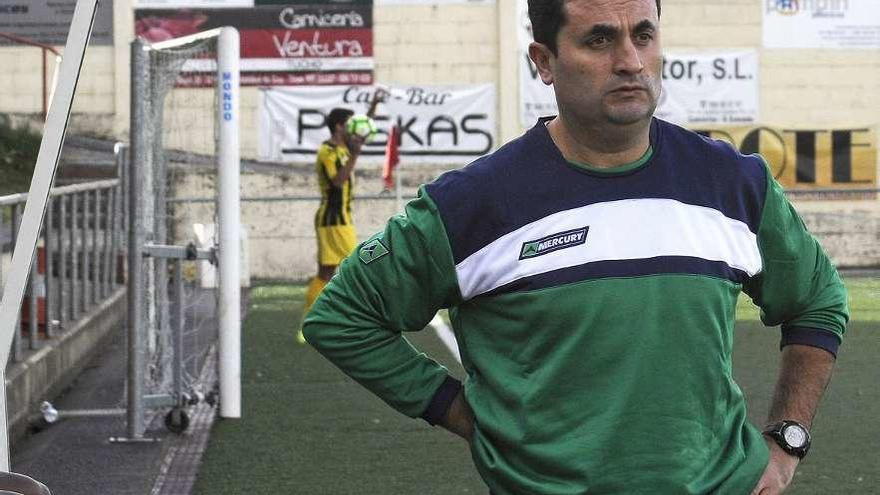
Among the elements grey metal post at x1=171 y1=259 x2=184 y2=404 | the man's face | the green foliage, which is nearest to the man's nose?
the man's face

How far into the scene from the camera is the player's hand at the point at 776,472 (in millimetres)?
3191

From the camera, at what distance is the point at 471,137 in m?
23.0

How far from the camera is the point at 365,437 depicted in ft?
30.7

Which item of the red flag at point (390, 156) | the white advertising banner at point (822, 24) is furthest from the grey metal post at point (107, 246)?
the white advertising banner at point (822, 24)

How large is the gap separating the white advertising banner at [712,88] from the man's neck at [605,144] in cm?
2020

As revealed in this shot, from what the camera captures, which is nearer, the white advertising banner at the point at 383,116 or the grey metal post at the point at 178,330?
the grey metal post at the point at 178,330

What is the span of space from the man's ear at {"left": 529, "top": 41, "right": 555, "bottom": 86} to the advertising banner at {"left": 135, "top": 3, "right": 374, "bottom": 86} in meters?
19.6

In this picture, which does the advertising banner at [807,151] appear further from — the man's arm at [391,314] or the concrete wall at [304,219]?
the man's arm at [391,314]

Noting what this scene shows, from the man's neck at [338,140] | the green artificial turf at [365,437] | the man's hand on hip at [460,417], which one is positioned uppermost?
the man's neck at [338,140]

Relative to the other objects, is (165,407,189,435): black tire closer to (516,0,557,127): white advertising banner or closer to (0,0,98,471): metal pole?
(0,0,98,471): metal pole

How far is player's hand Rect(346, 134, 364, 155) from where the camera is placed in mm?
13734

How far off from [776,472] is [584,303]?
531 millimetres

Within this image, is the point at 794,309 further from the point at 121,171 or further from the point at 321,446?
the point at 121,171

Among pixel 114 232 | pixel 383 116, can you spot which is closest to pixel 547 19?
pixel 114 232
